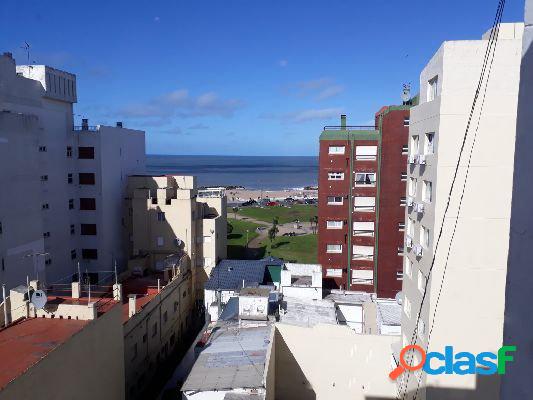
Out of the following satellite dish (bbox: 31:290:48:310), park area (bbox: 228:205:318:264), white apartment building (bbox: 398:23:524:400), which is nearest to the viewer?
white apartment building (bbox: 398:23:524:400)

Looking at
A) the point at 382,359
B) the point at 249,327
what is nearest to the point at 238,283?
the point at 249,327

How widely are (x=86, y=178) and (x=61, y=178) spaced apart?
1.91 metres

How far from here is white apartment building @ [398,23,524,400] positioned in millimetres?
14949

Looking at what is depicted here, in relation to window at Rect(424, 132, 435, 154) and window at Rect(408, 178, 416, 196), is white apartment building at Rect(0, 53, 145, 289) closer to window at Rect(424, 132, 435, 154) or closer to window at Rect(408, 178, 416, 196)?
window at Rect(408, 178, 416, 196)

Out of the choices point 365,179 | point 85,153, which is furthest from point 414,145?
point 85,153

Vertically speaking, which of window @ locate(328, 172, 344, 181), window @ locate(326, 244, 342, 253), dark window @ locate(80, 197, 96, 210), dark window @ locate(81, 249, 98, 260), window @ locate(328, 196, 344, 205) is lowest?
dark window @ locate(81, 249, 98, 260)

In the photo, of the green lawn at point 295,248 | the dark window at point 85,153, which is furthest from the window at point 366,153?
the dark window at point 85,153

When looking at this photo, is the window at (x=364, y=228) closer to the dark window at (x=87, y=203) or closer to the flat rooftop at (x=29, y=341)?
the dark window at (x=87, y=203)

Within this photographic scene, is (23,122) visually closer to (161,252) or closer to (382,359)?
(161,252)

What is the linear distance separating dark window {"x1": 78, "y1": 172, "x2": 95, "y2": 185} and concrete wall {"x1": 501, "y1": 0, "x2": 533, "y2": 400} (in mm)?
36357

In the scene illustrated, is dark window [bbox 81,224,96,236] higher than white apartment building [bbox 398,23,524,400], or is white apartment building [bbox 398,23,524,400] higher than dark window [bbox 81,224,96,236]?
white apartment building [bbox 398,23,524,400]

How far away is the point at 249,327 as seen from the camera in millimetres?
21812

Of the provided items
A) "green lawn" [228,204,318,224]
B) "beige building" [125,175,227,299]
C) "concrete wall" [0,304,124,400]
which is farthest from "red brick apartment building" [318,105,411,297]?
"green lawn" [228,204,318,224]

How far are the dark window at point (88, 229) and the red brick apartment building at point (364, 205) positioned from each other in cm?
1855
